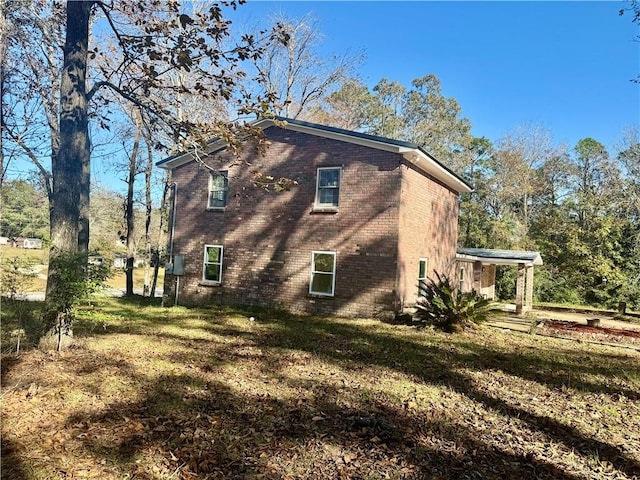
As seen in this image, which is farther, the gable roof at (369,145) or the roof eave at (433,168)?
the roof eave at (433,168)

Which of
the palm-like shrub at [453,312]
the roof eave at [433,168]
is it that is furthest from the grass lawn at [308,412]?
the roof eave at [433,168]

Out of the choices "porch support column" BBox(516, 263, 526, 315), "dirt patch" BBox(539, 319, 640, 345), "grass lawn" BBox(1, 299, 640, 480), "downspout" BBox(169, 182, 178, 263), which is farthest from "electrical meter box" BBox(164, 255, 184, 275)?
"porch support column" BBox(516, 263, 526, 315)

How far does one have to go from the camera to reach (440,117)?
3136cm

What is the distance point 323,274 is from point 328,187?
2.83 m

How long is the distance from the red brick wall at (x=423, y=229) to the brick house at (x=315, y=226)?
0.12 ft

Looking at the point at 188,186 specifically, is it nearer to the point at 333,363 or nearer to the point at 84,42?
the point at 84,42

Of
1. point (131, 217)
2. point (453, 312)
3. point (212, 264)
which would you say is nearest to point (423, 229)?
point (453, 312)

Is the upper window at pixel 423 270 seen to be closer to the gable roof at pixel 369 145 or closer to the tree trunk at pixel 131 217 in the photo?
the gable roof at pixel 369 145

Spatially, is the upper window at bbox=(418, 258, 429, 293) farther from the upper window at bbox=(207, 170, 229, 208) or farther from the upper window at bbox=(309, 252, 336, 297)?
the upper window at bbox=(207, 170, 229, 208)

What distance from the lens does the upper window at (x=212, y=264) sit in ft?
48.5

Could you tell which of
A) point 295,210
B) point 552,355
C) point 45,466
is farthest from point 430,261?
point 45,466

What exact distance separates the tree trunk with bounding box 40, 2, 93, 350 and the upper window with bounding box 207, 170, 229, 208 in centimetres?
814

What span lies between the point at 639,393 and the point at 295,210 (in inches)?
389

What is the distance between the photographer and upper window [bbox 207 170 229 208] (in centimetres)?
1491
